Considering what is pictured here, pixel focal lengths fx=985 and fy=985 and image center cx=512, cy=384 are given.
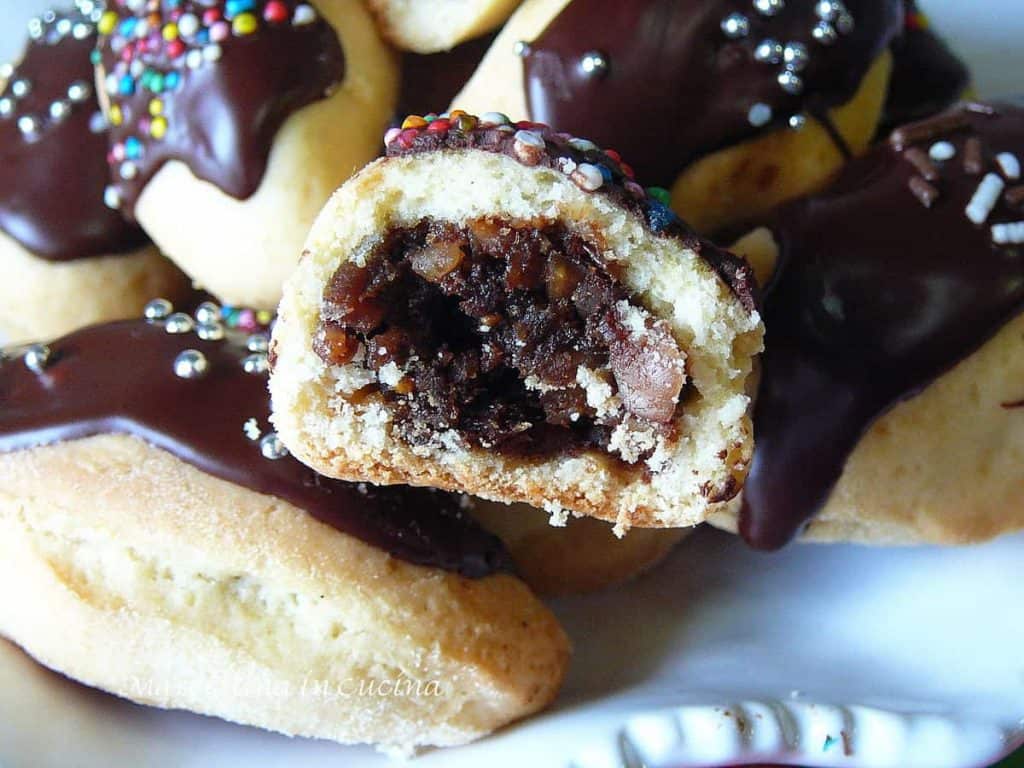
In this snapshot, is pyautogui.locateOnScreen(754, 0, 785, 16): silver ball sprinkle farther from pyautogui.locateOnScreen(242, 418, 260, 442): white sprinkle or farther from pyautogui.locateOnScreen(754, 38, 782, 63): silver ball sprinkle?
pyautogui.locateOnScreen(242, 418, 260, 442): white sprinkle

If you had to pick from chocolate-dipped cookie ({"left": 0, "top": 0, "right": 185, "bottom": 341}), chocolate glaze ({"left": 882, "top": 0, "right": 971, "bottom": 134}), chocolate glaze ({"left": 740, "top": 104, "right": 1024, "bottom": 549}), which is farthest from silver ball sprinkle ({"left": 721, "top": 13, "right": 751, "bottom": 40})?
chocolate-dipped cookie ({"left": 0, "top": 0, "right": 185, "bottom": 341})

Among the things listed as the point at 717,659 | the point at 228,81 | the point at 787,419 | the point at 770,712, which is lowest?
the point at 717,659

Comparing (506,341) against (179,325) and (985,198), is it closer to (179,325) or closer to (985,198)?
(179,325)

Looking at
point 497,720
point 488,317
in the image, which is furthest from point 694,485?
point 497,720

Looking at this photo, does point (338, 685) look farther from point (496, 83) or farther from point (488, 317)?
point (496, 83)

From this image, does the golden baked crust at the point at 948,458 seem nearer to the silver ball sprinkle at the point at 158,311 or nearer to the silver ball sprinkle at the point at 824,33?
the silver ball sprinkle at the point at 824,33
